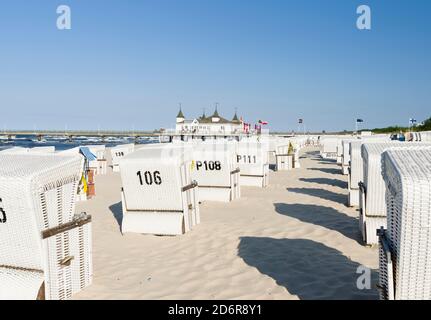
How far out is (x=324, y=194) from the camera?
13617mm

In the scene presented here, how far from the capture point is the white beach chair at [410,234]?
307 centimetres

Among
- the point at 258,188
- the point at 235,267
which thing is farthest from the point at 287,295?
the point at 258,188

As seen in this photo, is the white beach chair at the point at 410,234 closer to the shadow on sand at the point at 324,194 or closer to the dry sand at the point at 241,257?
the dry sand at the point at 241,257

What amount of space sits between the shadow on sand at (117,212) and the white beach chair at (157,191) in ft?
4.09

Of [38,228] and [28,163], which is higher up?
[28,163]

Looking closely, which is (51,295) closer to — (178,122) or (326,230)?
(326,230)

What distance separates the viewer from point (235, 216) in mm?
10000

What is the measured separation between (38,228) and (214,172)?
7801 mm

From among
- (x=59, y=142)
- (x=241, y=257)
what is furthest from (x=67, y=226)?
(x=59, y=142)

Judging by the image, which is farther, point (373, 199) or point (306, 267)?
point (373, 199)

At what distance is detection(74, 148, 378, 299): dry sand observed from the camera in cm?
512

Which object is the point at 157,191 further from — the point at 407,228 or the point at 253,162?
the point at 253,162

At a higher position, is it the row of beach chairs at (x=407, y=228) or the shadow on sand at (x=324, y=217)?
the row of beach chairs at (x=407, y=228)

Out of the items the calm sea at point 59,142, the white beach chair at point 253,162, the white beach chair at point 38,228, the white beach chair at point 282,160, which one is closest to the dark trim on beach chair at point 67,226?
the white beach chair at point 38,228
